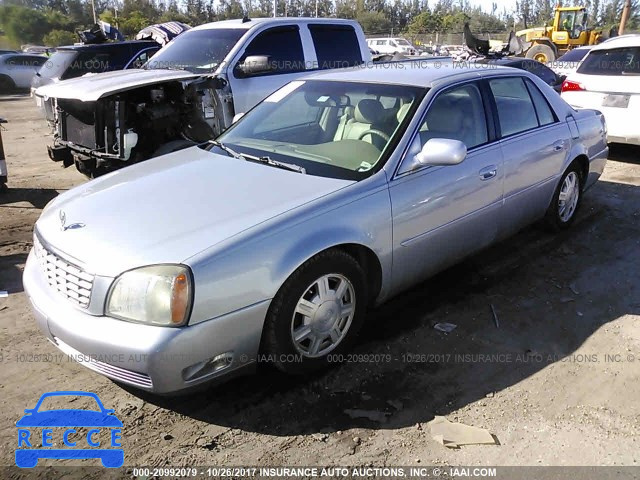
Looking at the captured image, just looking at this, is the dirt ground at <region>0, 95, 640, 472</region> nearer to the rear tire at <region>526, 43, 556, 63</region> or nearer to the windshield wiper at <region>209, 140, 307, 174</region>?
the windshield wiper at <region>209, 140, 307, 174</region>

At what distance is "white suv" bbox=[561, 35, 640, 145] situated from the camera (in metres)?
7.56

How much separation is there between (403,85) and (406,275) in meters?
1.32

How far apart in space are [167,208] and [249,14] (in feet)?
238

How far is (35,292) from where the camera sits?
9.87 feet

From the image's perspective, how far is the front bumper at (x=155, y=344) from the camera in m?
2.49

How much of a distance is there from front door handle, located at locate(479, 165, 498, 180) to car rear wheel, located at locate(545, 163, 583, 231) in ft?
4.21

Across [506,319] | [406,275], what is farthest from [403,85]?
[506,319]

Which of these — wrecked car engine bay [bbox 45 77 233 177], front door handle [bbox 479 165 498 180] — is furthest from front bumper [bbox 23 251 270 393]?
wrecked car engine bay [bbox 45 77 233 177]

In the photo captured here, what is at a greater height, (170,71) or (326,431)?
(170,71)

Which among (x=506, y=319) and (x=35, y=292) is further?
(x=506, y=319)

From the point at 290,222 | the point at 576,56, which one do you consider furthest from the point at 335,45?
the point at 576,56

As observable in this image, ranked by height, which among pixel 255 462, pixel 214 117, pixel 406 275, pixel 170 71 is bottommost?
pixel 255 462

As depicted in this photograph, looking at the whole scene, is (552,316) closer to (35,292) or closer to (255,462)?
(255,462)

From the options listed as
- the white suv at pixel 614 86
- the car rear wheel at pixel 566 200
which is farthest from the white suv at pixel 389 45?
the car rear wheel at pixel 566 200
